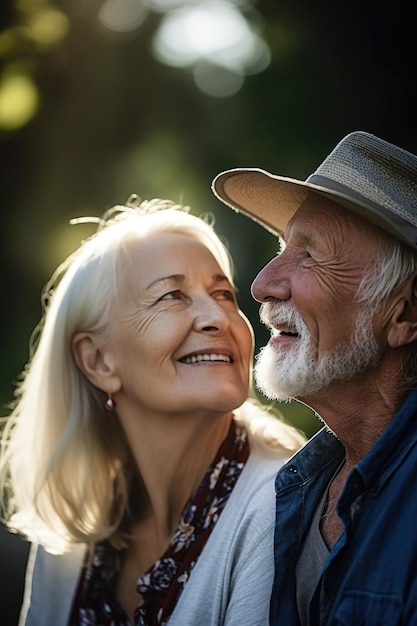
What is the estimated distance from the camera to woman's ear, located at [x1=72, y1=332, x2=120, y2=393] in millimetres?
3271

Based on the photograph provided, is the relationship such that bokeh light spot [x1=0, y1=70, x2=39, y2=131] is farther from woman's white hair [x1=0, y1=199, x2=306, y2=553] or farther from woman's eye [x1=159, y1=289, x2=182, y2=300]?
woman's eye [x1=159, y1=289, x2=182, y2=300]

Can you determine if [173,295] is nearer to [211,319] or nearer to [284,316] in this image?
[211,319]

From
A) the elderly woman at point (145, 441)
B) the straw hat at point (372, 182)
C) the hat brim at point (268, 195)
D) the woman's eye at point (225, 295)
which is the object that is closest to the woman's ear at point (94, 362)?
the elderly woman at point (145, 441)

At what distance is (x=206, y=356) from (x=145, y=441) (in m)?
0.44

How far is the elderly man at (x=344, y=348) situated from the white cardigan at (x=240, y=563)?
0.49 ft

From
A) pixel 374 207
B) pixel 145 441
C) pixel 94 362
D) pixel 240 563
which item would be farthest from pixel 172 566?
pixel 374 207

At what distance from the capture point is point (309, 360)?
250 centimetres

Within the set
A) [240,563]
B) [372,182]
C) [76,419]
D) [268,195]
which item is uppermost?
[372,182]

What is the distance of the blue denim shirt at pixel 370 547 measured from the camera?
2115mm

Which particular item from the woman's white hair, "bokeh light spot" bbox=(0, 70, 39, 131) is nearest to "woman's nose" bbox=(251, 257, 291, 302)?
the woman's white hair

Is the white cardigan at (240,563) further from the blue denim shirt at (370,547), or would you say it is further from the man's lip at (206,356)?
the man's lip at (206,356)

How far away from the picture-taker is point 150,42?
129 inches

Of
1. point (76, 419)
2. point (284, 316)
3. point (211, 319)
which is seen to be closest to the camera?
point (284, 316)

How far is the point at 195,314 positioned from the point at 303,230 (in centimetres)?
62
